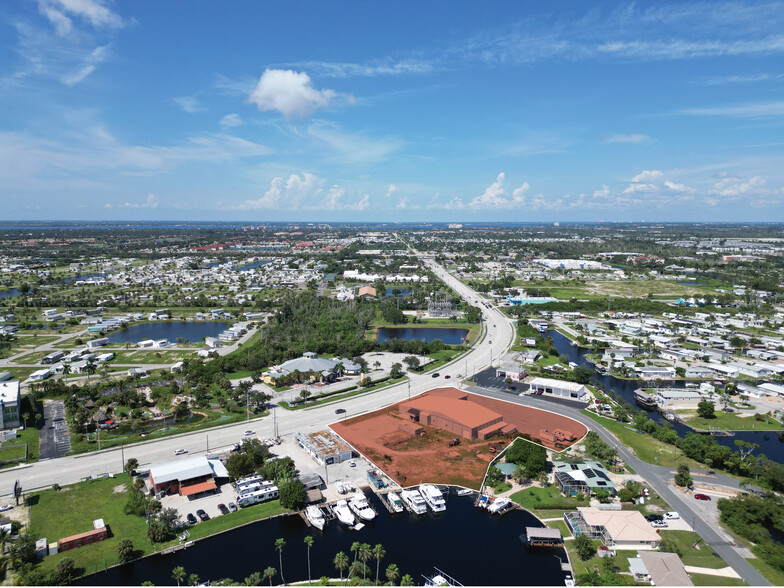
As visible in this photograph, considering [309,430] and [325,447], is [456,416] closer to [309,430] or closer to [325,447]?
[325,447]

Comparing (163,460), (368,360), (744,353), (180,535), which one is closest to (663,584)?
(180,535)

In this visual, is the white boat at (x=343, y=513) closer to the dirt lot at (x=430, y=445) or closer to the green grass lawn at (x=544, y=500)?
the dirt lot at (x=430, y=445)

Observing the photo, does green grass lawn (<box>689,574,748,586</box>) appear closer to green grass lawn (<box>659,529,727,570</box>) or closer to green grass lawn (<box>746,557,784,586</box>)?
green grass lawn (<box>659,529,727,570</box>)

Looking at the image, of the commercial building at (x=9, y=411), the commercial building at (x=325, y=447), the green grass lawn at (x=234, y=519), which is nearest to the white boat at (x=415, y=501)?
the commercial building at (x=325, y=447)

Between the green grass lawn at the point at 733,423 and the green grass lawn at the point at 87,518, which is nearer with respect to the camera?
the green grass lawn at the point at 87,518

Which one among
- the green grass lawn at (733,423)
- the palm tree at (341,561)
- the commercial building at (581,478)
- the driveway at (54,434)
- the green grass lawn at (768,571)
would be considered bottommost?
the green grass lawn at (733,423)

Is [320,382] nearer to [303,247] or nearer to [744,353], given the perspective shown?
[744,353]

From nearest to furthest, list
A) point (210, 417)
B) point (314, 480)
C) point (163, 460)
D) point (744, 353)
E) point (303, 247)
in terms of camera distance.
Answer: point (314, 480) < point (163, 460) < point (210, 417) < point (744, 353) < point (303, 247)
